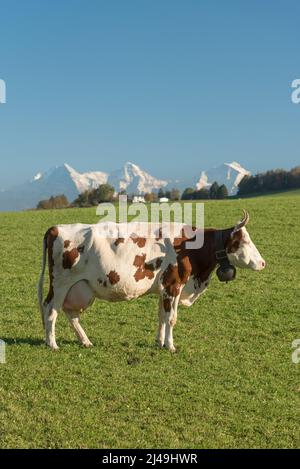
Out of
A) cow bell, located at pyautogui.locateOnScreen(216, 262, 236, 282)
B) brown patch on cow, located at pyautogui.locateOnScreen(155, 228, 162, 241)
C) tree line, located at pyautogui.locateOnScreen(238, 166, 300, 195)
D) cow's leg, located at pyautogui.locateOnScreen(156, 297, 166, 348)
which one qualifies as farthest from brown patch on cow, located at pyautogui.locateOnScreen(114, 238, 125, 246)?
tree line, located at pyautogui.locateOnScreen(238, 166, 300, 195)

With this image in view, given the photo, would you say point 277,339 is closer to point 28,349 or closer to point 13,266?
point 28,349

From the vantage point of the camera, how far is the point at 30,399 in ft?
27.6

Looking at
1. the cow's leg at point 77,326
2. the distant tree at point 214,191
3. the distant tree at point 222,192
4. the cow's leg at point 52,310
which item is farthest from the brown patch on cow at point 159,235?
the distant tree at point 222,192

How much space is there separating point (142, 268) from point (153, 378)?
2.23 meters

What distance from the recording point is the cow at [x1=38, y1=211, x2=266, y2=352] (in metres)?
10.1

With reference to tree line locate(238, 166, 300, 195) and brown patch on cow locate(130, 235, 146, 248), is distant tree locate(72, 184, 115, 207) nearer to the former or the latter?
tree line locate(238, 166, 300, 195)

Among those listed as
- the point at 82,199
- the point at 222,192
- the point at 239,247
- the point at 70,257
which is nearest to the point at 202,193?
the point at 222,192

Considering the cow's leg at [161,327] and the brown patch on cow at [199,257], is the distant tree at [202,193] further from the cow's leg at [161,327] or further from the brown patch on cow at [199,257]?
the cow's leg at [161,327]

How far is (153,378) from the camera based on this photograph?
9.28m

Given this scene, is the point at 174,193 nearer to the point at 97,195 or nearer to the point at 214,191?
the point at 214,191

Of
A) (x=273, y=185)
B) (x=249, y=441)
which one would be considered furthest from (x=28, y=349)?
(x=273, y=185)

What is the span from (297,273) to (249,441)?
45.6ft

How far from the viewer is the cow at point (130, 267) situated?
1014 cm

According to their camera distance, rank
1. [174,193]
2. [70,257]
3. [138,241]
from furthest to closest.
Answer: [174,193]
[138,241]
[70,257]
